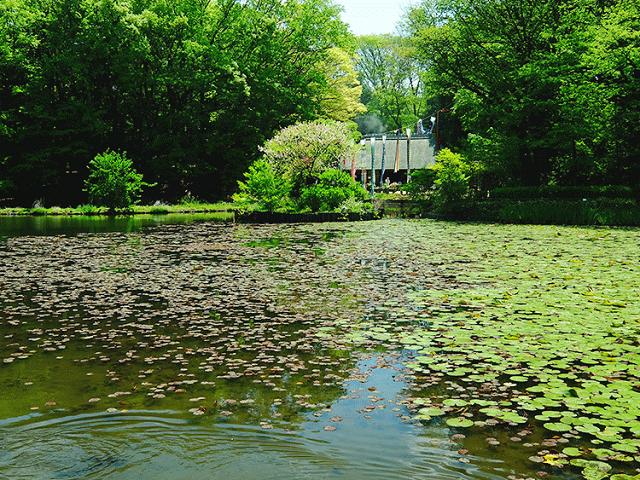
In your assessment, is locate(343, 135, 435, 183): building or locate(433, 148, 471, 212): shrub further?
locate(343, 135, 435, 183): building

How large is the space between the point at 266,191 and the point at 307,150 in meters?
3.37

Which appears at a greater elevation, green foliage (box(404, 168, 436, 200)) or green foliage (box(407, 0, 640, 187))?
green foliage (box(407, 0, 640, 187))

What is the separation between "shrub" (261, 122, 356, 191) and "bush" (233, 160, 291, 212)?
135 centimetres

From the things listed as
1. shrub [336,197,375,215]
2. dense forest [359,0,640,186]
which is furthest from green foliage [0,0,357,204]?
shrub [336,197,375,215]

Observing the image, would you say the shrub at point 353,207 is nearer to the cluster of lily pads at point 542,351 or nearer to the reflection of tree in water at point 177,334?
the reflection of tree in water at point 177,334

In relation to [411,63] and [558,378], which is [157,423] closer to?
[558,378]

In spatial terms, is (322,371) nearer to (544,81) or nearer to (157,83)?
(544,81)

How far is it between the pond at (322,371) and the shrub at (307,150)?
16.0 m

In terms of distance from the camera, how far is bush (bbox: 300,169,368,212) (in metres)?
25.6

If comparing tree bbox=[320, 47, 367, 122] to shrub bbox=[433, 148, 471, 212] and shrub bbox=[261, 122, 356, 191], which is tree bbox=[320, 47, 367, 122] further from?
shrub bbox=[433, 148, 471, 212]

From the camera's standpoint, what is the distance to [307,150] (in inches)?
1065

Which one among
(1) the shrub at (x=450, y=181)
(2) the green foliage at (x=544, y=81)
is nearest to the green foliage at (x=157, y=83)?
(2) the green foliage at (x=544, y=81)

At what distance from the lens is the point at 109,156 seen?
33.1m

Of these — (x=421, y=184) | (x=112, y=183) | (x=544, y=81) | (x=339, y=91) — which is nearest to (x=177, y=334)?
(x=544, y=81)
